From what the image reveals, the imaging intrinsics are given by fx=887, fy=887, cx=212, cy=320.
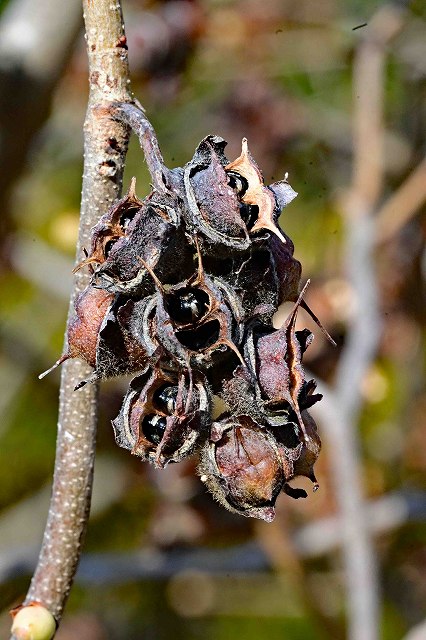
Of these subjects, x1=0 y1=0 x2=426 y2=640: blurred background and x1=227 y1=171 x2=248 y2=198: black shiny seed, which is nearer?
x1=227 y1=171 x2=248 y2=198: black shiny seed

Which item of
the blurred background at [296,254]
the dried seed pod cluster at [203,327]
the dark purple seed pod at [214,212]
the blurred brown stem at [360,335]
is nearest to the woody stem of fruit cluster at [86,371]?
the dried seed pod cluster at [203,327]

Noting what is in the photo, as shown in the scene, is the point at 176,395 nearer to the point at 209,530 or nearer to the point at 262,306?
the point at 262,306

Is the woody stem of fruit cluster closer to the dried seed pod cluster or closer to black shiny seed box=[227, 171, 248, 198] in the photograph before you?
the dried seed pod cluster

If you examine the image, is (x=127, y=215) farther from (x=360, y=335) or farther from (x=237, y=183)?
(x=360, y=335)

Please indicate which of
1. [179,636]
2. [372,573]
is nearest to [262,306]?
[372,573]

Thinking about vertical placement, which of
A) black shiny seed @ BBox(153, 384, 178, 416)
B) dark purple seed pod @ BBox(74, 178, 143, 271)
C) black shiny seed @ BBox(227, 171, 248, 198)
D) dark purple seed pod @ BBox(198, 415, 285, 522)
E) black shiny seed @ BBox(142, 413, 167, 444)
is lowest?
dark purple seed pod @ BBox(198, 415, 285, 522)

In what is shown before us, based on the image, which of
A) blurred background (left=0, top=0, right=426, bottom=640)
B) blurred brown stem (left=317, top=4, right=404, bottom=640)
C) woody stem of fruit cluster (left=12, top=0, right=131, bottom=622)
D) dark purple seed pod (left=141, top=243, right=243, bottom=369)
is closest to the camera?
dark purple seed pod (left=141, top=243, right=243, bottom=369)

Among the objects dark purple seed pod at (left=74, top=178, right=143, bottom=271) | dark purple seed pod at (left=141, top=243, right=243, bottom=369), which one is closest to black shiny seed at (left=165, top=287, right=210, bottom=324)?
dark purple seed pod at (left=141, top=243, right=243, bottom=369)
